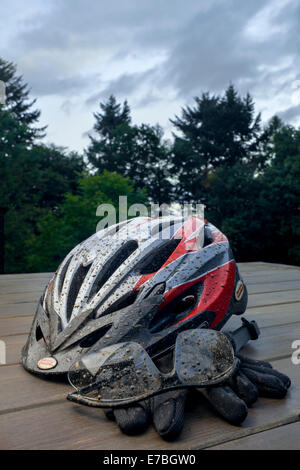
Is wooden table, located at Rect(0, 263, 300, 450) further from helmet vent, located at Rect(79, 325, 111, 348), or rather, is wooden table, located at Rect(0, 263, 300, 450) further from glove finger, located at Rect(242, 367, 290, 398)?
helmet vent, located at Rect(79, 325, 111, 348)

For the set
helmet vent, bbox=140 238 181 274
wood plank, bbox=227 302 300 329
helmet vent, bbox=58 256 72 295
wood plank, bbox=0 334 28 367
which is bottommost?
wood plank, bbox=227 302 300 329

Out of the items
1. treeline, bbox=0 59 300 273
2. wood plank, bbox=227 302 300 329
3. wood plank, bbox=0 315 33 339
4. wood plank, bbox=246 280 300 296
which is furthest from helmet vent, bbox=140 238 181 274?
treeline, bbox=0 59 300 273

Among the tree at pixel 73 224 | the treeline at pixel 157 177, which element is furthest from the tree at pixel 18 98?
the tree at pixel 73 224

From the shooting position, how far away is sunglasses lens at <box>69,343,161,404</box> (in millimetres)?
1165

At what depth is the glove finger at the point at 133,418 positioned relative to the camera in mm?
1100

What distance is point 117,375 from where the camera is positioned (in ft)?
3.94

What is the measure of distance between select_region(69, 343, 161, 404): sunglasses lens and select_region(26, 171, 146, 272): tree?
11.0m

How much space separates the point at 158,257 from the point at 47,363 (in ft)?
1.93

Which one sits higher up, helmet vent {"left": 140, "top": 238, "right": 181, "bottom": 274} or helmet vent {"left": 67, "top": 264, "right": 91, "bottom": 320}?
helmet vent {"left": 140, "top": 238, "right": 181, "bottom": 274}

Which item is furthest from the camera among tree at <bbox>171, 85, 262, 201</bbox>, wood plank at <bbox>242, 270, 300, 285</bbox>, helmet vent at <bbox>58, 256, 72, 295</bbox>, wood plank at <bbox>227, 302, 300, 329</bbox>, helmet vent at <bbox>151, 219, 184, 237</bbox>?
tree at <bbox>171, 85, 262, 201</bbox>

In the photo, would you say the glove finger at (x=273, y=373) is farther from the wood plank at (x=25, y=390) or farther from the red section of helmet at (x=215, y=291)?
the wood plank at (x=25, y=390)

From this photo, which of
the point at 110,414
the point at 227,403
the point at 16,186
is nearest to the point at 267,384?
the point at 227,403

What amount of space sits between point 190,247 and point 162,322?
39 cm

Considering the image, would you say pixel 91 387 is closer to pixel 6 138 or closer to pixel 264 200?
pixel 6 138
